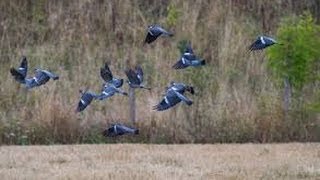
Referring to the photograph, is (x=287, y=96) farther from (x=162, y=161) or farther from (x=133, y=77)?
(x=162, y=161)

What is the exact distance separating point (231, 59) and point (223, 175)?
6.12 meters

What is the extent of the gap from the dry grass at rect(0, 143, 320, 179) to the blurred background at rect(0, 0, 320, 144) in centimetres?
57

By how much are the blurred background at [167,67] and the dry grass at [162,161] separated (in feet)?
1.88

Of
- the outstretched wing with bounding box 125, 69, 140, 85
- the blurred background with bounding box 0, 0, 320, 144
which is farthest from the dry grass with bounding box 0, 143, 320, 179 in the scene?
the outstretched wing with bounding box 125, 69, 140, 85

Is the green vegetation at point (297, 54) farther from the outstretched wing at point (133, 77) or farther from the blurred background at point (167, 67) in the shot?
the outstretched wing at point (133, 77)

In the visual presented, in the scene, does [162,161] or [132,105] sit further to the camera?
[132,105]

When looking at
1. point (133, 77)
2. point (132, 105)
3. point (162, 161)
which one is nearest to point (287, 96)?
point (132, 105)

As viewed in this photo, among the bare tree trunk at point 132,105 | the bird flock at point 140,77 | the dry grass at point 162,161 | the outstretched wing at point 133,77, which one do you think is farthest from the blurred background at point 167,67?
the outstretched wing at point 133,77

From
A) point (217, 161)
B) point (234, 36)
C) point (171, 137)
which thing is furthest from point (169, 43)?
point (217, 161)

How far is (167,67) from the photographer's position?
13484 mm

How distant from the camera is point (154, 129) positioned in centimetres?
1073

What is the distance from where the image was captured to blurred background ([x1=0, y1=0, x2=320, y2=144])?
1072 centimetres

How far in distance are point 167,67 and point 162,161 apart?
4.59m

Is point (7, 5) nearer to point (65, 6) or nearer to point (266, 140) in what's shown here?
point (65, 6)
